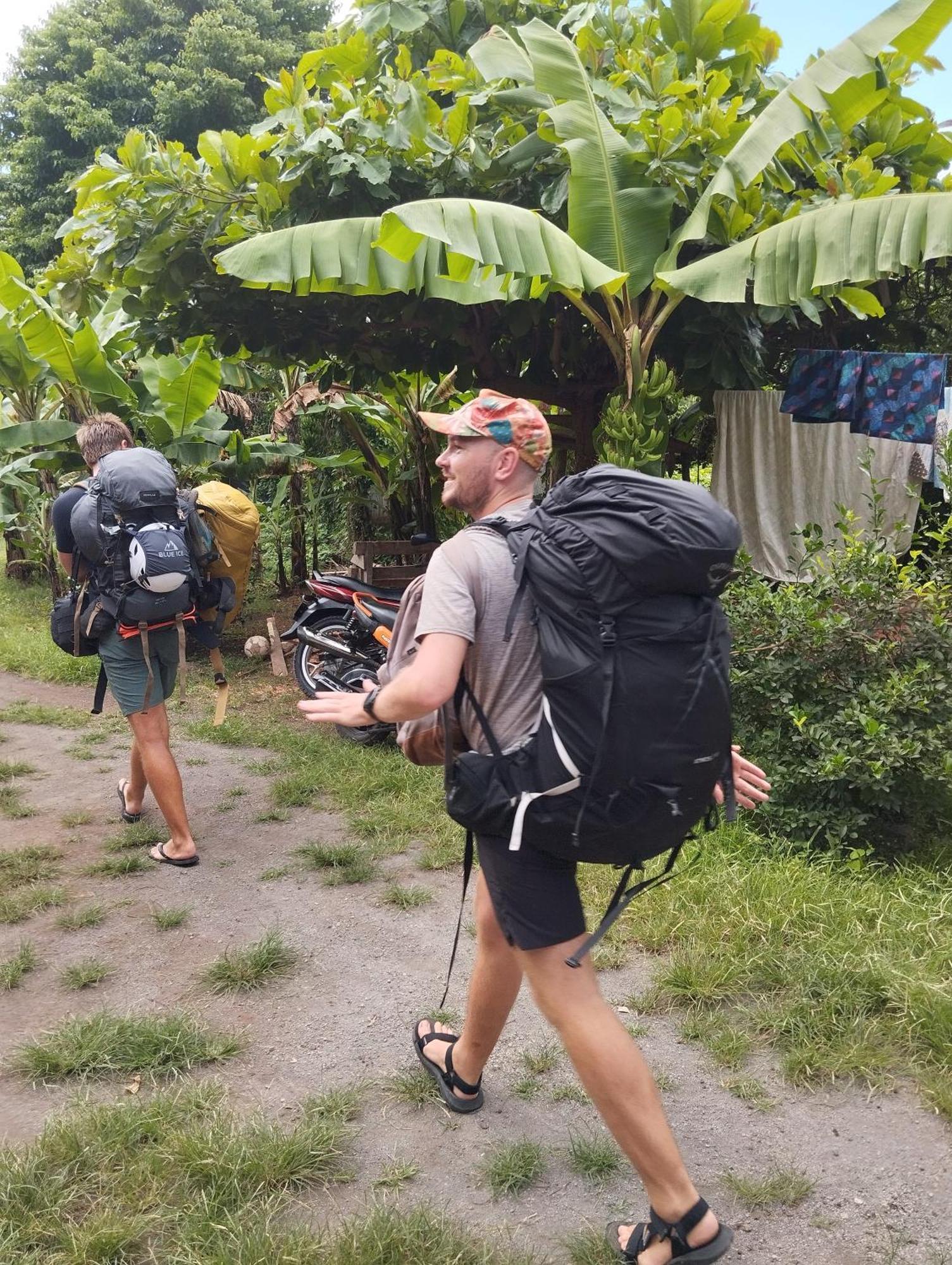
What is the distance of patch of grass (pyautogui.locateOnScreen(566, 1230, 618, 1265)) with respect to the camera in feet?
7.04

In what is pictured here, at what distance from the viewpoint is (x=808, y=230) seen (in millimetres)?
4480

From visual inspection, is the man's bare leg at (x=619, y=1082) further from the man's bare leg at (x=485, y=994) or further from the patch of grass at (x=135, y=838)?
the patch of grass at (x=135, y=838)

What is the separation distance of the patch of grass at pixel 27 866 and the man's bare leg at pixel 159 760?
577mm

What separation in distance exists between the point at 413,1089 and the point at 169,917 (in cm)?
152

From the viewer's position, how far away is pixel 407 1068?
2.89m

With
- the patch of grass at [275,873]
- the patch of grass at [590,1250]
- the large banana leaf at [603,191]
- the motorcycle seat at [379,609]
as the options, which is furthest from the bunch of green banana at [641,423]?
the patch of grass at [590,1250]

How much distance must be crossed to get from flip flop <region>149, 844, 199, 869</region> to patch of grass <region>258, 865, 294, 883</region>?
33 cm

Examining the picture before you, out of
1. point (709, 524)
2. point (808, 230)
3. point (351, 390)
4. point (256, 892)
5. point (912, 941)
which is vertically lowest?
point (256, 892)

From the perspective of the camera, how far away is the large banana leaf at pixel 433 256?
421cm

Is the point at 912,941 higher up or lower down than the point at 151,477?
lower down

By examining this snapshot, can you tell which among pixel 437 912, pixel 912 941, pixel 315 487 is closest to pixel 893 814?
pixel 912 941

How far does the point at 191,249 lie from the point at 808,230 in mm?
4089

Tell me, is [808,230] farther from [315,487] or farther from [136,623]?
[315,487]

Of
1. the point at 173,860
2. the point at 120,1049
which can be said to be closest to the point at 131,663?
the point at 173,860
